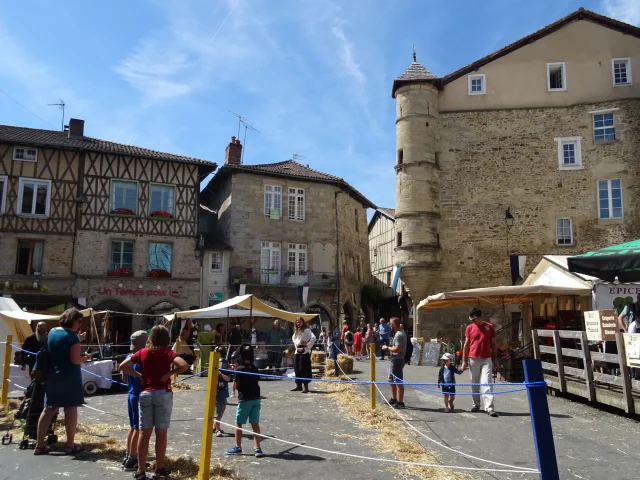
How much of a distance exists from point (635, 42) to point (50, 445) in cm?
Result: 2537

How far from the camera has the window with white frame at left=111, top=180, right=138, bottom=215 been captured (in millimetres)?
25250

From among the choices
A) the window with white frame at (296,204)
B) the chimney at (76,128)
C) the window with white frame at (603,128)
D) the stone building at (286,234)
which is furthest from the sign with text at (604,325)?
the chimney at (76,128)

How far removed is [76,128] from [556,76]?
73.3ft

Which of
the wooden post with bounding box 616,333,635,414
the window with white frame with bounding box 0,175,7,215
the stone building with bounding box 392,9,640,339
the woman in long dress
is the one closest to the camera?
the wooden post with bounding box 616,333,635,414

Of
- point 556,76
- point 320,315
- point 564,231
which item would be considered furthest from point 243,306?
point 556,76

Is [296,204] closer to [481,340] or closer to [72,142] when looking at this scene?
[72,142]

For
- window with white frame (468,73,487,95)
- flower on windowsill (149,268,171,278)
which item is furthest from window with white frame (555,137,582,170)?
flower on windowsill (149,268,171,278)

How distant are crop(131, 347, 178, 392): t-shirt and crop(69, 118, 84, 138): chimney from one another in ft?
79.7

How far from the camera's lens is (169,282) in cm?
2517

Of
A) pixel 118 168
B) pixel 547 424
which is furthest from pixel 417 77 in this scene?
pixel 547 424

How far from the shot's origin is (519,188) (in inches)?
901

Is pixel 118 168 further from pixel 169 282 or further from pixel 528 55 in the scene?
pixel 528 55

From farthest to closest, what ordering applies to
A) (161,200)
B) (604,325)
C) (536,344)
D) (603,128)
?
(161,200), (603,128), (536,344), (604,325)

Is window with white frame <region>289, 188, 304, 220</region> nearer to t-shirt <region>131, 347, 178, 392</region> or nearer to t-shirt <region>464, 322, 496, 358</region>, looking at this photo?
t-shirt <region>464, 322, 496, 358</region>
